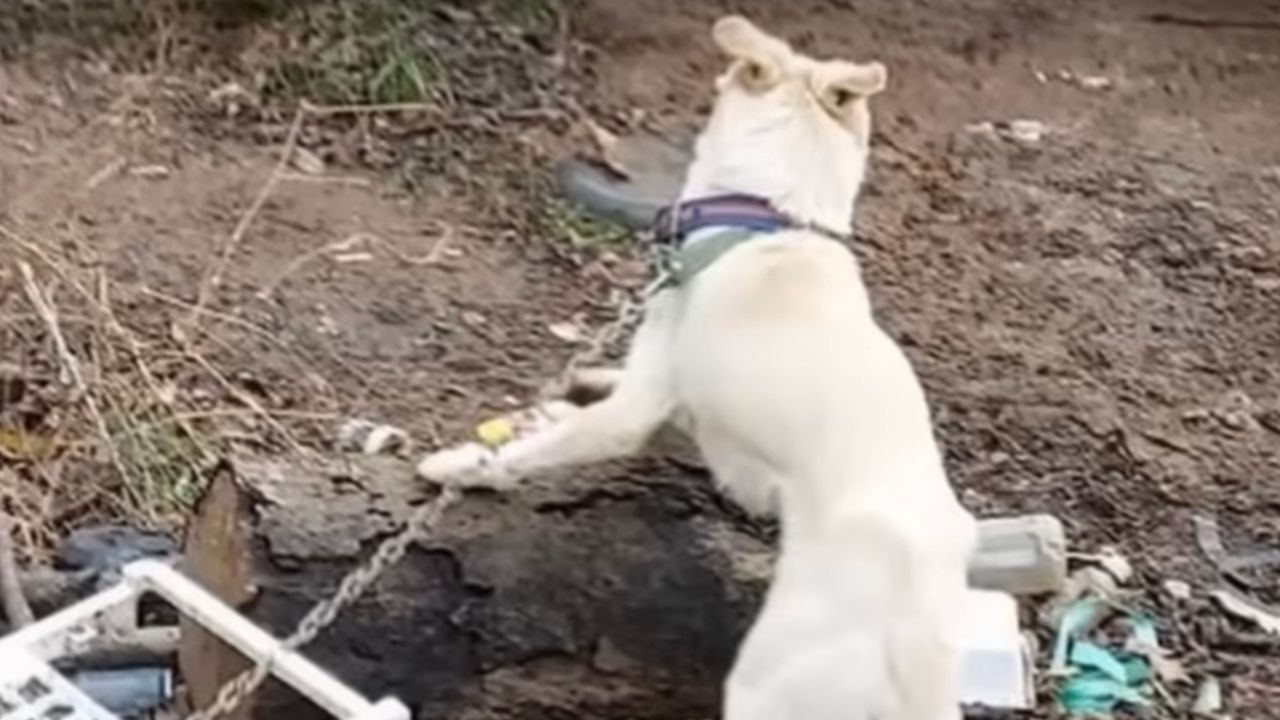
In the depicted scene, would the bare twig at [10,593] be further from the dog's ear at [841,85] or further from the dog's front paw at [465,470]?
the dog's ear at [841,85]

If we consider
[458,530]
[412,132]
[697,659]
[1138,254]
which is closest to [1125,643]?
[697,659]

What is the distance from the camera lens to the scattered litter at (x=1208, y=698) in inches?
141

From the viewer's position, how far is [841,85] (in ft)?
11.3

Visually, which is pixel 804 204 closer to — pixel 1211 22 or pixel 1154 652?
pixel 1154 652

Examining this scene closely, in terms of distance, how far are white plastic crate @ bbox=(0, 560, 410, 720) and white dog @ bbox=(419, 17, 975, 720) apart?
0.35 meters

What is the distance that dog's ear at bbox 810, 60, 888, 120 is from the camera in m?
3.43

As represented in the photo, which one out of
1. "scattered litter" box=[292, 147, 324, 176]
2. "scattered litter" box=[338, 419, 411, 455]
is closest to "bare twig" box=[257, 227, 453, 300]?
"scattered litter" box=[292, 147, 324, 176]

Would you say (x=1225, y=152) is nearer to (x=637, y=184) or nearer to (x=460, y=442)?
(x=637, y=184)

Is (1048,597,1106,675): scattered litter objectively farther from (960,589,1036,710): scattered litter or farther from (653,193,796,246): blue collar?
(653,193,796,246): blue collar

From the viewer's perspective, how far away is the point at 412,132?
5348 millimetres

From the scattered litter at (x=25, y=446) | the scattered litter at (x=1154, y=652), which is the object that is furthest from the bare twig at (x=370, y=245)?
the scattered litter at (x=1154, y=652)

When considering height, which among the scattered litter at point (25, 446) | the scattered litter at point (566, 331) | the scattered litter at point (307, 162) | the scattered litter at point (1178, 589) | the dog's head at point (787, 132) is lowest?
the scattered litter at point (25, 446)

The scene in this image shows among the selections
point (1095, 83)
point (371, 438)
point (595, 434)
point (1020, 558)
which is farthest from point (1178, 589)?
point (1095, 83)

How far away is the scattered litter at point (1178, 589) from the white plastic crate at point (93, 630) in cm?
130
